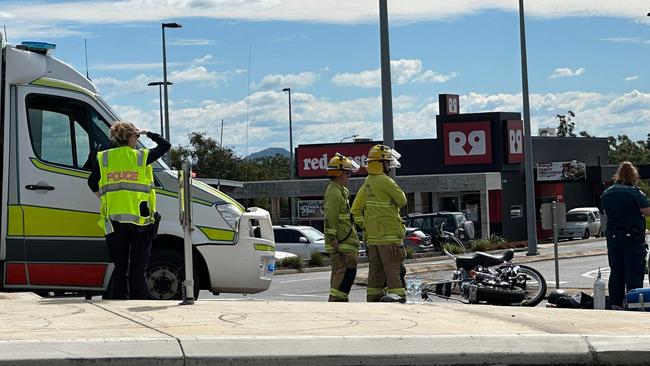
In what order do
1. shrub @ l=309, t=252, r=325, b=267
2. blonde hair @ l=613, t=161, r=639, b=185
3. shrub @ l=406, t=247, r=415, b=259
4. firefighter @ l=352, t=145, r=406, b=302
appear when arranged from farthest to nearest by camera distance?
1. shrub @ l=406, t=247, r=415, b=259
2. shrub @ l=309, t=252, r=325, b=267
3. blonde hair @ l=613, t=161, r=639, b=185
4. firefighter @ l=352, t=145, r=406, b=302

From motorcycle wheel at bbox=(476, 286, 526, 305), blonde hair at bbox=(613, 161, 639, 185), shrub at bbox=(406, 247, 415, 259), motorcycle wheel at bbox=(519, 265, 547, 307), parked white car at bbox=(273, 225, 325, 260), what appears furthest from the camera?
shrub at bbox=(406, 247, 415, 259)

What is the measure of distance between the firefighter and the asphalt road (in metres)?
5.43

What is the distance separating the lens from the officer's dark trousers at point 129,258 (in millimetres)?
10297

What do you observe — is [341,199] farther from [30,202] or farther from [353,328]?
[353,328]

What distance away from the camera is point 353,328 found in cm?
818

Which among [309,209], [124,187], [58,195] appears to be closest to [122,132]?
[124,187]

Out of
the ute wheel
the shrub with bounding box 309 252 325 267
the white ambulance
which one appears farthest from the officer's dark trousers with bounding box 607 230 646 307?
the shrub with bounding box 309 252 325 267

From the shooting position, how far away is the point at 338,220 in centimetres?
1220

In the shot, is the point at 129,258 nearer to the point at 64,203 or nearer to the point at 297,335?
the point at 64,203

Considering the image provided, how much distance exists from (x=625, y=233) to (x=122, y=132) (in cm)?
576

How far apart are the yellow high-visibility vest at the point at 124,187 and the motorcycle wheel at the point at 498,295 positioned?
5177 mm

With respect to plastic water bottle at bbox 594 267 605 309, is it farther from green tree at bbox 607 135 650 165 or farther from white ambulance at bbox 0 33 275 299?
green tree at bbox 607 135 650 165

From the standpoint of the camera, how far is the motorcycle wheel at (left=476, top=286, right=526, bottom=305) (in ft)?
46.3

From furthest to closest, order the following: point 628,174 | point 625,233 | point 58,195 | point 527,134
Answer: point 527,134 < point 628,174 < point 625,233 < point 58,195
